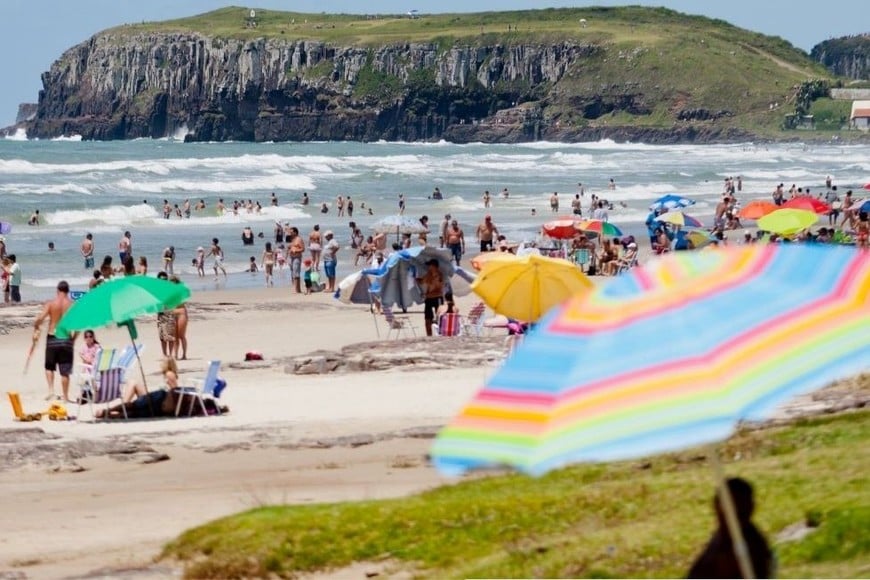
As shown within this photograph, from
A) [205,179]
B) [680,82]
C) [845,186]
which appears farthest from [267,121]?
[845,186]

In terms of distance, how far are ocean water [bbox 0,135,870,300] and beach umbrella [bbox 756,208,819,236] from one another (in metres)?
9.03

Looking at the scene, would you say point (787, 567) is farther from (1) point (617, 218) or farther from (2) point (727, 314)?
(1) point (617, 218)

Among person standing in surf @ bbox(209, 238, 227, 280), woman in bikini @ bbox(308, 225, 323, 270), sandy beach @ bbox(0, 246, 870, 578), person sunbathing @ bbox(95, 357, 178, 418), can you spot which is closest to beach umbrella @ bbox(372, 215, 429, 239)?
woman in bikini @ bbox(308, 225, 323, 270)

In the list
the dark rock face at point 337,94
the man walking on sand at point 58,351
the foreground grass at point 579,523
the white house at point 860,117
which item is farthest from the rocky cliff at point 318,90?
the foreground grass at point 579,523

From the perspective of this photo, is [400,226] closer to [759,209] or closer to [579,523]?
[759,209]

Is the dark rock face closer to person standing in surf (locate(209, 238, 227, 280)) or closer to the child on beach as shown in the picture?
person standing in surf (locate(209, 238, 227, 280))

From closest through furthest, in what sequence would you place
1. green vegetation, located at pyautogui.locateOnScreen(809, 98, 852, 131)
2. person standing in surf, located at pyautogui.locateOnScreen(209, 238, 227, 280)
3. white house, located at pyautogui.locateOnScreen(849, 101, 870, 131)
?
1. person standing in surf, located at pyautogui.locateOnScreen(209, 238, 227, 280)
2. white house, located at pyautogui.locateOnScreen(849, 101, 870, 131)
3. green vegetation, located at pyautogui.locateOnScreen(809, 98, 852, 131)

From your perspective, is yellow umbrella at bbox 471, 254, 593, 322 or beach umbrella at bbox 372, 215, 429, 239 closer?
yellow umbrella at bbox 471, 254, 593, 322

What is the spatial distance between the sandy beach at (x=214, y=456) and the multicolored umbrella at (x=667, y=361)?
4.16m

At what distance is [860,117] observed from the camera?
476 feet

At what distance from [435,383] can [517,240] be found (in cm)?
2149

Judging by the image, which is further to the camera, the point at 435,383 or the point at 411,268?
the point at 411,268

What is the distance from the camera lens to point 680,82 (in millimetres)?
165875

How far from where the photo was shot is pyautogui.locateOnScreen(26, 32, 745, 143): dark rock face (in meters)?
173
